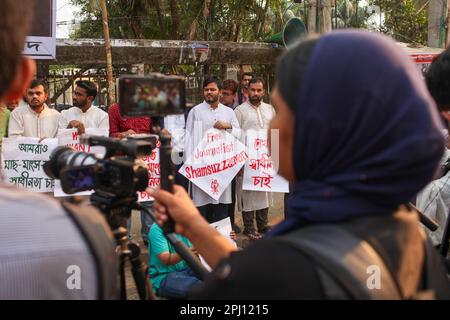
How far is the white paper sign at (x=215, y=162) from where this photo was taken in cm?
545

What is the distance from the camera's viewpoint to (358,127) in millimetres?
1016

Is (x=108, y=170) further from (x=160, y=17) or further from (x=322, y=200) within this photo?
(x=160, y=17)

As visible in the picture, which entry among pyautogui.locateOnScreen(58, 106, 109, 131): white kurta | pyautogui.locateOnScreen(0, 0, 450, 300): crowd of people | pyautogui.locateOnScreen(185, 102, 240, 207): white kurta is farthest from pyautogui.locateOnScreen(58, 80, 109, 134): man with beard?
pyautogui.locateOnScreen(0, 0, 450, 300): crowd of people

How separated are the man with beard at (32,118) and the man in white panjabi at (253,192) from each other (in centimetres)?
209

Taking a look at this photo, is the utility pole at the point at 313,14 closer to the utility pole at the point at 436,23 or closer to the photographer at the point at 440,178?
the utility pole at the point at 436,23

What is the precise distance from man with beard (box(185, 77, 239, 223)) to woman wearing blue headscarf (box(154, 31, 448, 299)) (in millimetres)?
4401

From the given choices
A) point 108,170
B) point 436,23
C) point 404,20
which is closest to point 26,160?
point 108,170

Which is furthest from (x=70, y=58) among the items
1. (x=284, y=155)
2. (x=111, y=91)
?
(x=284, y=155)

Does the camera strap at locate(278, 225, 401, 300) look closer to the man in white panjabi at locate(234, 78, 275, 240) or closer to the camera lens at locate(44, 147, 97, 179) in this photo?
the camera lens at locate(44, 147, 97, 179)

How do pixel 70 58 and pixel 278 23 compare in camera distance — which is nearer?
pixel 70 58

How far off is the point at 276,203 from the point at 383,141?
260 inches

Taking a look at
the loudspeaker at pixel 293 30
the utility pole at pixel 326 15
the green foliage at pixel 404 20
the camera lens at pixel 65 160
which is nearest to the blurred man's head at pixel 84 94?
the camera lens at pixel 65 160

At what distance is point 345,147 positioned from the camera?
103cm

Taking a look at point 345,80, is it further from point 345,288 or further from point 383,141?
point 345,288
